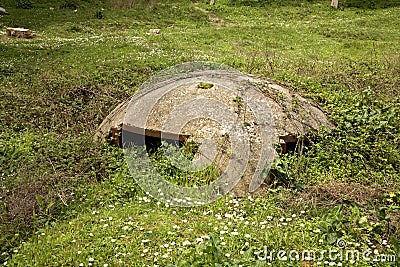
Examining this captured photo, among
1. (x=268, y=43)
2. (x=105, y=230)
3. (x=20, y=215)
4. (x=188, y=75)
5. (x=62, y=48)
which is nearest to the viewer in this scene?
(x=105, y=230)

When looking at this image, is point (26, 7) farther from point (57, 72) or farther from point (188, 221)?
point (188, 221)

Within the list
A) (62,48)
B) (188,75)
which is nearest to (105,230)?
(188,75)

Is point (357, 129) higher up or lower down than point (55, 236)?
higher up

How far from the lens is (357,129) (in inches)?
275

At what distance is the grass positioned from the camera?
4.68m

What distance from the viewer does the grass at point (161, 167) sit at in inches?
184

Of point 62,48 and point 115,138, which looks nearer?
point 115,138

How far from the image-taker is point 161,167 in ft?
20.7

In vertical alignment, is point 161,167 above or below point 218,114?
below

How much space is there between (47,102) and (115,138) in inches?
88.7

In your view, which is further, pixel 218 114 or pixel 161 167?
pixel 218 114

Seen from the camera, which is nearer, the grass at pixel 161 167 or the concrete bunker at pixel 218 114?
the grass at pixel 161 167

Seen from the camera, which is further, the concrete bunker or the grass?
the concrete bunker

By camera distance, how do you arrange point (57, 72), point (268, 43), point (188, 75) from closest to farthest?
point (188, 75)
point (57, 72)
point (268, 43)
